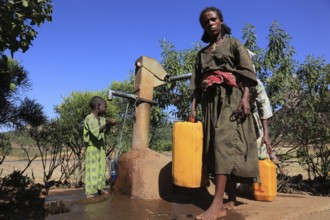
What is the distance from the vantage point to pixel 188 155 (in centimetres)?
270

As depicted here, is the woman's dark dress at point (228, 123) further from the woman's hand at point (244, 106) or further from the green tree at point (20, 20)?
the green tree at point (20, 20)

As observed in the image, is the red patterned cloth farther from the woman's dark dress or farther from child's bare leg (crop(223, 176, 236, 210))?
child's bare leg (crop(223, 176, 236, 210))

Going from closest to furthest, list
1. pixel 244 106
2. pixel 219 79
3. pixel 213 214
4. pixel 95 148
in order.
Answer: pixel 213 214 < pixel 244 106 < pixel 219 79 < pixel 95 148

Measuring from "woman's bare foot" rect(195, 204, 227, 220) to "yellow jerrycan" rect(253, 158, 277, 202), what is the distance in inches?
30.3

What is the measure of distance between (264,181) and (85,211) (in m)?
1.58

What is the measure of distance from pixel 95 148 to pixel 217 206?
73.0 inches

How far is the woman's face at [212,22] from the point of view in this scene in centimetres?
279

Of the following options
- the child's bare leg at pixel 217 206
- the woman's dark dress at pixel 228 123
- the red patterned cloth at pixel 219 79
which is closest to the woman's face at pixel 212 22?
the woman's dark dress at pixel 228 123

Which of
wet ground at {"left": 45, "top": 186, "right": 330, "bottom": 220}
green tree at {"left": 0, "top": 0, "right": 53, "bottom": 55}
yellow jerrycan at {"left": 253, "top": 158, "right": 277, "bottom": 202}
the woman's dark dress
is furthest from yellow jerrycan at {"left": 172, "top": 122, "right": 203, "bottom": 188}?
green tree at {"left": 0, "top": 0, "right": 53, "bottom": 55}

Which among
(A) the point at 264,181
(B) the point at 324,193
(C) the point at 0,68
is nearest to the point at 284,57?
(B) the point at 324,193

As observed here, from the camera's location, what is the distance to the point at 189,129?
2.73 m

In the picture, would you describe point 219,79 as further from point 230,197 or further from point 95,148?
point 95,148

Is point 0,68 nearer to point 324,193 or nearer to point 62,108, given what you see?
point 62,108

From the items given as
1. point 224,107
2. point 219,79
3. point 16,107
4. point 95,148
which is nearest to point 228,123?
point 224,107
